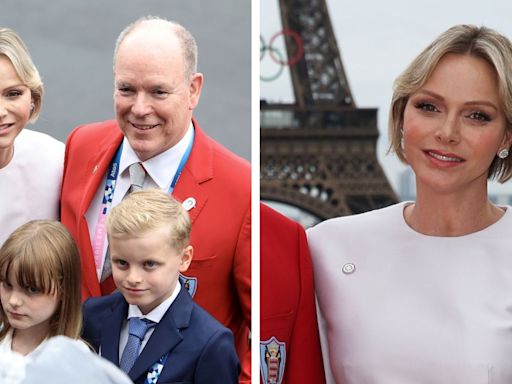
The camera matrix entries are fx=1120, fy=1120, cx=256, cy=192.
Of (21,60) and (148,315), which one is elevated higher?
(21,60)

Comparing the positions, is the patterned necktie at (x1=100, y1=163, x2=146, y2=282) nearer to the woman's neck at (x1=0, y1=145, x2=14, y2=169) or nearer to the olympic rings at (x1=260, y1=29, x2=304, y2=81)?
the woman's neck at (x1=0, y1=145, x2=14, y2=169)

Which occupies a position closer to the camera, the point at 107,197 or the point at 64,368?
the point at 64,368

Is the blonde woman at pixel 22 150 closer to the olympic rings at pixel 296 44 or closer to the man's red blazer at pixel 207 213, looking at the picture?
the man's red blazer at pixel 207 213

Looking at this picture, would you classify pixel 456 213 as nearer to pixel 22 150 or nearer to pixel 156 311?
pixel 156 311

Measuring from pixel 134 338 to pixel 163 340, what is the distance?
2.8 inches

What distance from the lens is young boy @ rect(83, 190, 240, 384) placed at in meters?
2.46

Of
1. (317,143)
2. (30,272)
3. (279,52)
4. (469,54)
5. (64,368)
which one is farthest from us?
(317,143)

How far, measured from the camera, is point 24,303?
240 cm

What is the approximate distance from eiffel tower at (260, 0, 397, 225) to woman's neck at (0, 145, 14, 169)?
0.67 meters

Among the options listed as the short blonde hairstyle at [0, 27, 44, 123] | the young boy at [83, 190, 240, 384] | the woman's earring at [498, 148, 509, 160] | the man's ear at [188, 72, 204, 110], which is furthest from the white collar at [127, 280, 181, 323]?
the woman's earring at [498, 148, 509, 160]

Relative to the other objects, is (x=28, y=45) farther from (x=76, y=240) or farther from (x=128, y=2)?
(x=76, y=240)


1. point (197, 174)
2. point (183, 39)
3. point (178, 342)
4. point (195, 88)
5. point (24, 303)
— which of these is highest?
point (183, 39)

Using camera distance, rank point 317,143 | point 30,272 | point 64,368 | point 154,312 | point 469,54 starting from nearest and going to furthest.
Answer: point 64,368 < point 30,272 < point 154,312 < point 469,54 < point 317,143

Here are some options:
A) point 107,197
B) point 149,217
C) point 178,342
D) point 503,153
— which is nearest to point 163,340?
point 178,342
